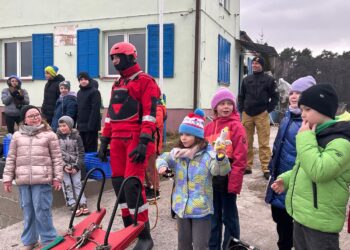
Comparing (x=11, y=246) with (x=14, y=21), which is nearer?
(x=11, y=246)

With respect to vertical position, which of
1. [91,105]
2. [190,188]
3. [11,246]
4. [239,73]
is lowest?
[11,246]

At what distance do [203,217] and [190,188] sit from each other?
0.84 feet

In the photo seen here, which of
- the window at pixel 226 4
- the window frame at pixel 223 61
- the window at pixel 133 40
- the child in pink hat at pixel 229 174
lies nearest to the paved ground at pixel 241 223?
the child in pink hat at pixel 229 174

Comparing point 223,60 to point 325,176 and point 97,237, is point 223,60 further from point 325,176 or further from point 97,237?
point 325,176

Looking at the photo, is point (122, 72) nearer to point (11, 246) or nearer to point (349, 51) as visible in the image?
point (11, 246)

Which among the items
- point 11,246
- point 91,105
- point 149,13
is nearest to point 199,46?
point 149,13

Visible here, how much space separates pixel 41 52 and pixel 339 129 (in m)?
11.5

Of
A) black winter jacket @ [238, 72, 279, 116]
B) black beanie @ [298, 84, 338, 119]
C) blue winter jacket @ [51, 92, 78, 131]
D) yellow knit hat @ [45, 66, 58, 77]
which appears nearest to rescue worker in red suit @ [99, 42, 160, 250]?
black beanie @ [298, 84, 338, 119]

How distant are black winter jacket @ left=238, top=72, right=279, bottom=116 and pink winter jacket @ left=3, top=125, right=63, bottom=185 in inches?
134

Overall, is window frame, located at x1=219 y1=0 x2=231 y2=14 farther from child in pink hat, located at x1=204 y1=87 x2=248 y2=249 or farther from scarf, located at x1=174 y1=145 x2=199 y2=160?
scarf, located at x1=174 y1=145 x2=199 y2=160

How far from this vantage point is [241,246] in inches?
129

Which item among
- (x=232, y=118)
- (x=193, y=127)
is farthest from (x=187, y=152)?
(x=232, y=118)

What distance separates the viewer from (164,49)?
34.5ft

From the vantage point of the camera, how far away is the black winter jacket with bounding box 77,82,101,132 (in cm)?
583
